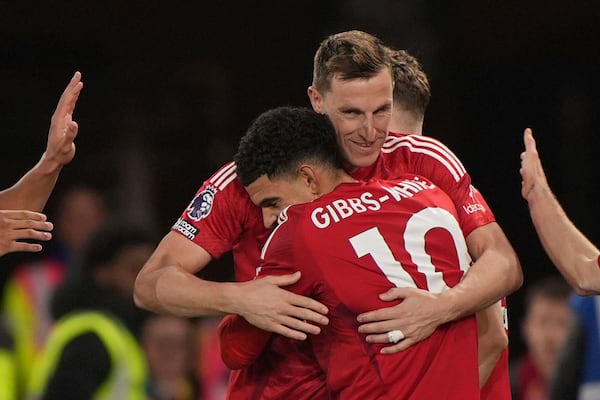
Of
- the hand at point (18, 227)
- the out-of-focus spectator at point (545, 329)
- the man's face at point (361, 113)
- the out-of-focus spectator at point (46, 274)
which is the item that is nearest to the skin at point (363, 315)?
the man's face at point (361, 113)

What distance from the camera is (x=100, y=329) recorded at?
19.5 ft

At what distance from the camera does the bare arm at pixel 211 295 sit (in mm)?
3637

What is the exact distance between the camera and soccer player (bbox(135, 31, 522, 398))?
3777 mm

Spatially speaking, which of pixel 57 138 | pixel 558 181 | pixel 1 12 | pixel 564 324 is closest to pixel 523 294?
pixel 558 181

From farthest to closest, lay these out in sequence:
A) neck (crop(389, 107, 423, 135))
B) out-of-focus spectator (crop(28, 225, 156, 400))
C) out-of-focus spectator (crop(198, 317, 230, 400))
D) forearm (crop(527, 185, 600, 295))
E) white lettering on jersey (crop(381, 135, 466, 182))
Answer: out-of-focus spectator (crop(198, 317, 230, 400)) < out-of-focus spectator (crop(28, 225, 156, 400)) < neck (crop(389, 107, 423, 135)) < forearm (crop(527, 185, 600, 295)) < white lettering on jersey (crop(381, 135, 466, 182))

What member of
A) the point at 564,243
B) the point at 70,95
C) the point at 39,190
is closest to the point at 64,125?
the point at 70,95

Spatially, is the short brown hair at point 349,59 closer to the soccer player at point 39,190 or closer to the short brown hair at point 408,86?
the short brown hair at point 408,86

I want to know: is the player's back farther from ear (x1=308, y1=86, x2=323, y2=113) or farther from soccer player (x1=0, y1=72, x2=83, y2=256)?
soccer player (x1=0, y1=72, x2=83, y2=256)

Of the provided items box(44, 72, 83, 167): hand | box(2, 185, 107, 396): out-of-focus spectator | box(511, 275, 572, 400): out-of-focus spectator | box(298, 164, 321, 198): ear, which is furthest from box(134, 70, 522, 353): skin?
box(2, 185, 107, 396): out-of-focus spectator

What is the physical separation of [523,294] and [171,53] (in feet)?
11.5

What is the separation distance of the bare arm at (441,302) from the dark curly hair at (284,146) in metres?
0.48

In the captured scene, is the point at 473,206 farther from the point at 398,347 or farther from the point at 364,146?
the point at 398,347

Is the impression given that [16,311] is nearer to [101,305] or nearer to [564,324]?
[101,305]

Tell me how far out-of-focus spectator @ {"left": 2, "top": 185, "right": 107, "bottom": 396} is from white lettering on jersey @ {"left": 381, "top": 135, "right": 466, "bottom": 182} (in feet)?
14.2
